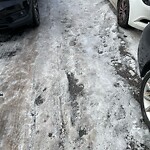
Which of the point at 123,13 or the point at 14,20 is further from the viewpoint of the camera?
the point at 14,20

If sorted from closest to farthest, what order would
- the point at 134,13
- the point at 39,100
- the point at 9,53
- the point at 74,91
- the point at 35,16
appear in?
the point at 39,100 → the point at 74,91 → the point at 134,13 → the point at 9,53 → the point at 35,16

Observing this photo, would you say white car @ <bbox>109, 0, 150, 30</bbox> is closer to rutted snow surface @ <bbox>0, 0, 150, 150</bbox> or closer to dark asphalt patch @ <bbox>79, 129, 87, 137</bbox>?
rutted snow surface @ <bbox>0, 0, 150, 150</bbox>

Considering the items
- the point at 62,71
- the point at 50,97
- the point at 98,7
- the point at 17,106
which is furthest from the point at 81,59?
the point at 98,7

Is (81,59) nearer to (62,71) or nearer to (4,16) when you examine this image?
(62,71)

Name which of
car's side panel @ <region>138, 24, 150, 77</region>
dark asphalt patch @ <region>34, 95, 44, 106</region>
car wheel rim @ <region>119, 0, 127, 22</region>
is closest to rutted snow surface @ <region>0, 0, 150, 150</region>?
dark asphalt patch @ <region>34, 95, 44, 106</region>

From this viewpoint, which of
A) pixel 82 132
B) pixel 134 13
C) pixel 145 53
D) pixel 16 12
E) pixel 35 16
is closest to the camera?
pixel 145 53

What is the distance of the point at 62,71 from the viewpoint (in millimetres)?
4965

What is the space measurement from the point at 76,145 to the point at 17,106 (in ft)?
3.83

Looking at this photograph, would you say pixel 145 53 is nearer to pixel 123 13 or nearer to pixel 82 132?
pixel 82 132

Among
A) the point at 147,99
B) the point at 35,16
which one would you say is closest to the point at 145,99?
the point at 147,99

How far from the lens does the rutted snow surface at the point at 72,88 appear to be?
3.65 meters

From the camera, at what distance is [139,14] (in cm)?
510

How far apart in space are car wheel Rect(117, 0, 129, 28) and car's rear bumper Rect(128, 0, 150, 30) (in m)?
0.24

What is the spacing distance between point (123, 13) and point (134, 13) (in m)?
0.54
